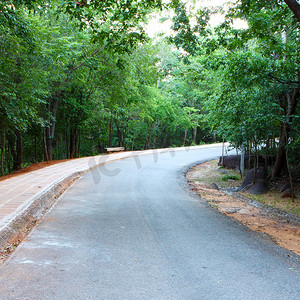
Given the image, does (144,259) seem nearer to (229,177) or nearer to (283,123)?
(283,123)

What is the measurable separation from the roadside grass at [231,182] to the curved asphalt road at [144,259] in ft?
11.6

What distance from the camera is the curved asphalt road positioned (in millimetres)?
3467

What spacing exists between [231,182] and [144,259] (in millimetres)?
11544

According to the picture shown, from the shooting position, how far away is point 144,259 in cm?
442

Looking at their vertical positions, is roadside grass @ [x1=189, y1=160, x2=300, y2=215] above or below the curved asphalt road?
below

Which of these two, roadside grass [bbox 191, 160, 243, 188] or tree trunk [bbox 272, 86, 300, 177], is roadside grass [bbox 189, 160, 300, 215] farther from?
tree trunk [bbox 272, 86, 300, 177]

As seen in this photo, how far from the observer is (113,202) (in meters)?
8.60

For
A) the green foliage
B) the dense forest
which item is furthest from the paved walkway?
the green foliage

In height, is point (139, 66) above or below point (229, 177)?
above

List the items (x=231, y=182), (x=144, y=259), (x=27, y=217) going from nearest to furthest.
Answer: (x=144, y=259) → (x=27, y=217) → (x=231, y=182)

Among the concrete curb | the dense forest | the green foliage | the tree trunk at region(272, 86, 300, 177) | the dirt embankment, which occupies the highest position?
the dense forest

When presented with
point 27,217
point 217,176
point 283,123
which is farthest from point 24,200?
point 217,176

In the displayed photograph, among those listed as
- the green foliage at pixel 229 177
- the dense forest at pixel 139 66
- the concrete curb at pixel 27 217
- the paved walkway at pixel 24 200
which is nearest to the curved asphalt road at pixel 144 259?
the concrete curb at pixel 27 217

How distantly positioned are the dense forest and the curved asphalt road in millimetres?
4663
